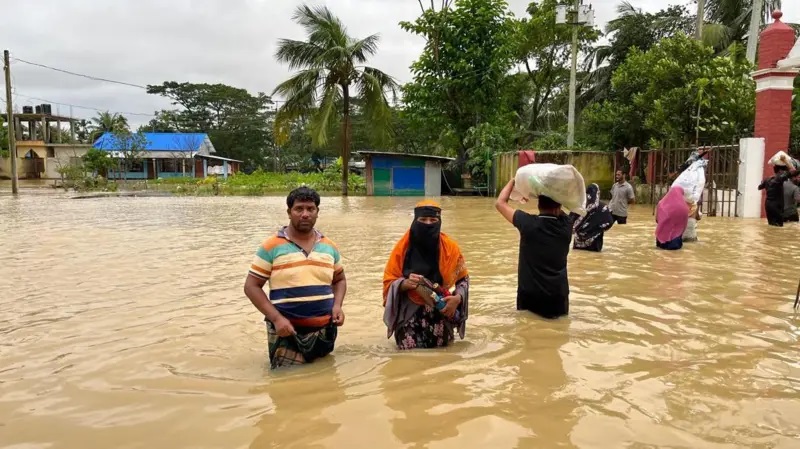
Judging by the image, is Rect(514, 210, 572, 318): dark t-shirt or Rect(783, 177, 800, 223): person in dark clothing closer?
Rect(514, 210, 572, 318): dark t-shirt

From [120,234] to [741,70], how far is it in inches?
742

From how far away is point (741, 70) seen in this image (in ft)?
62.6

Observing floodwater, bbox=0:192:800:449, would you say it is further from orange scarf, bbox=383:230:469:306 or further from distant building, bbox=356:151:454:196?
distant building, bbox=356:151:454:196

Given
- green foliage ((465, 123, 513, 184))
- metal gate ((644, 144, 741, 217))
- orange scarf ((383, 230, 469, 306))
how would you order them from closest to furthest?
orange scarf ((383, 230, 469, 306))
metal gate ((644, 144, 741, 217))
green foliage ((465, 123, 513, 184))

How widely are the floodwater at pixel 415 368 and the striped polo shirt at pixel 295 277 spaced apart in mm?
438

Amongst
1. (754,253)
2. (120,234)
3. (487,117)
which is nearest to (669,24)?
(487,117)

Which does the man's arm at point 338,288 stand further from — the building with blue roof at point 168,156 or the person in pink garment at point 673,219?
the building with blue roof at point 168,156

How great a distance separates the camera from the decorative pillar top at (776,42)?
44.5ft

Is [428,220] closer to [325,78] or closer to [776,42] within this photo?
[776,42]

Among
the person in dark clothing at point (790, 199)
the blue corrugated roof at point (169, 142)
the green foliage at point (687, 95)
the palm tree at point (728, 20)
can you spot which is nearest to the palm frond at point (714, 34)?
the palm tree at point (728, 20)

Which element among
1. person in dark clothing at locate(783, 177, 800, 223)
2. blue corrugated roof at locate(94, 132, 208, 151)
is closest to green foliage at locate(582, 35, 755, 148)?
person in dark clothing at locate(783, 177, 800, 223)

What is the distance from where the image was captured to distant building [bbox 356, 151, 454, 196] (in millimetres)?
31906

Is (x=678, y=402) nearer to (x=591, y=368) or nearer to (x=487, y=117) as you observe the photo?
(x=591, y=368)

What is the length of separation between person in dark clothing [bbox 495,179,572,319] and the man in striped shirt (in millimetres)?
1742
